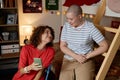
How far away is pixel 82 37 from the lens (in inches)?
67.7

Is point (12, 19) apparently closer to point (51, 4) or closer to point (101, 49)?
point (51, 4)

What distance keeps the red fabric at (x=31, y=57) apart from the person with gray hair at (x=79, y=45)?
0.15 metres

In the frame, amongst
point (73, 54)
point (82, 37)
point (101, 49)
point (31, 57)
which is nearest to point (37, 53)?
point (31, 57)

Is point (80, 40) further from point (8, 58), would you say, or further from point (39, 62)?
point (8, 58)

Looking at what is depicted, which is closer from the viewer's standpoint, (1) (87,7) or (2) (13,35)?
(1) (87,7)

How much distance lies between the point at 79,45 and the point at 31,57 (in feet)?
1.49

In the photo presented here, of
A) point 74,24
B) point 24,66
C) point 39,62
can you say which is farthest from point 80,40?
point 24,66

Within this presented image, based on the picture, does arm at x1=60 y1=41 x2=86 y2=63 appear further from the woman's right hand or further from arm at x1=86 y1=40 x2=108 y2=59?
the woman's right hand

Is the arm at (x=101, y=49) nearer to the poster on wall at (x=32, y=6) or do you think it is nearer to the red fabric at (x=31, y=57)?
the red fabric at (x=31, y=57)

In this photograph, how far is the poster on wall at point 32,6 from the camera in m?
3.64

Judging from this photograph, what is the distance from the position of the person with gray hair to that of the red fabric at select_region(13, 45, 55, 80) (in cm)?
15

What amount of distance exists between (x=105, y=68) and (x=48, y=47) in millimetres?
571

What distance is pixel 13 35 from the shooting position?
3.40 meters

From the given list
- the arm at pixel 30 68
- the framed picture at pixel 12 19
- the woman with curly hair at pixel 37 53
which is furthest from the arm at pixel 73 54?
the framed picture at pixel 12 19
